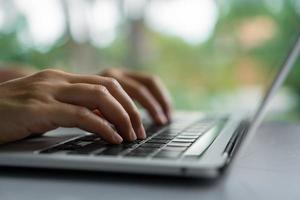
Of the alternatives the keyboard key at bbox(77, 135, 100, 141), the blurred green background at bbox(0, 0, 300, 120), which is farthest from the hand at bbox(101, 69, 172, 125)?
the blurred green background at bbox(0, 0, 300, 120)

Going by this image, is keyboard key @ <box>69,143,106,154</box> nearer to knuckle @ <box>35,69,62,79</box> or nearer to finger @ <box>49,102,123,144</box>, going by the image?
finger @ <box>49,102,123,144</box>

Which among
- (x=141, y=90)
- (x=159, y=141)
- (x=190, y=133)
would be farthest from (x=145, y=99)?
(x=159, y=141)

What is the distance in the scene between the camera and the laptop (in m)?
0.46

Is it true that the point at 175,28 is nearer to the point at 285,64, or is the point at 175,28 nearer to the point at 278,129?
the point at 278,129

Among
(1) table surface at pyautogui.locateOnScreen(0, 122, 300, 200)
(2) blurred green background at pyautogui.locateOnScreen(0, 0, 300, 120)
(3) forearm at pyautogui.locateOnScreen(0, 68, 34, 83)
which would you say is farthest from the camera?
(2) blurred green background at pyautogui.locateOnScreen(0, 0, 300, 120)

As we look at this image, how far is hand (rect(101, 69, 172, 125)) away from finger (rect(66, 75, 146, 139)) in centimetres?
29

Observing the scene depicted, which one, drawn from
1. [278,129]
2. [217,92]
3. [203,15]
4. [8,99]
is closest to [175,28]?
[203,15]

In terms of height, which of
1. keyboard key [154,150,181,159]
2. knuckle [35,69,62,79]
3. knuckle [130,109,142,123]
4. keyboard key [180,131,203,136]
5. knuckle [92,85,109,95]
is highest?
knuckle [35,69,62,79]

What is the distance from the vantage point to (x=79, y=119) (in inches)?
22.5

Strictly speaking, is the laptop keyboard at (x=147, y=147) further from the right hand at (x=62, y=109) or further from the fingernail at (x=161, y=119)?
the fingernail at (x=161, y=119)

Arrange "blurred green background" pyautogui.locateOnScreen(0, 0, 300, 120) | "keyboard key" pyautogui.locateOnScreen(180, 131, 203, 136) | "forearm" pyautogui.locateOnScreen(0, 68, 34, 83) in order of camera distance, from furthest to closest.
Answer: "blurred green background" pyautogui.locateOnScreen(0, 0, 300, 120) → "forearm" pyautogui.locateOnScreen(0, 68, 34, 83) → "keyboard key" pyautogui.locateOnScreen(180, 131, 203, 136)

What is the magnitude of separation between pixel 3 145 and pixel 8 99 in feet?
0.21

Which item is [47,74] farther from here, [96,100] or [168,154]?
[168,154]

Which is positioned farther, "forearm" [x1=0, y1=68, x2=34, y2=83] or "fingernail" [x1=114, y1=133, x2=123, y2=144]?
"forearm" [x1=0, y1=68, x2=34, y2=83]
